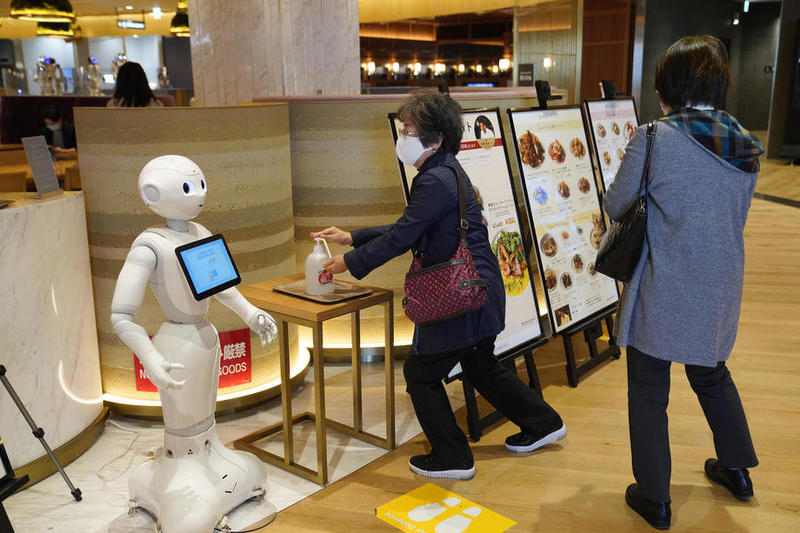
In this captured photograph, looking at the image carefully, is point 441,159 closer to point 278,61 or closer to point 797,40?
point 278,61

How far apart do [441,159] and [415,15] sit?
40.2 ft

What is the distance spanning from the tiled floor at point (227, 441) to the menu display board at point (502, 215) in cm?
54

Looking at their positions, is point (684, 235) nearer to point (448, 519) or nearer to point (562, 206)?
point (448, 519)

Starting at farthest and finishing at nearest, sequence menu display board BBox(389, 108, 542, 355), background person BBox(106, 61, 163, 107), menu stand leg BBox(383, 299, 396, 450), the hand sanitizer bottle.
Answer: background person BBox(106, 61, 163, 107)
menu display board BBox(389, 108, 542, 355)
menu stand leg BBox(383, 299, 396, 450)
the hand sanitizer bottle

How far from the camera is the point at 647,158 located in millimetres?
2375

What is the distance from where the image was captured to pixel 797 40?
1278 cm

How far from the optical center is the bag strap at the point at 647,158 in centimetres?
236

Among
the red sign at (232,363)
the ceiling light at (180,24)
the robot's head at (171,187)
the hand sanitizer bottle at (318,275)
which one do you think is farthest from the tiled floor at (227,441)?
the ceiling light at (180,24)

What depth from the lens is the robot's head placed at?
7.95 ft

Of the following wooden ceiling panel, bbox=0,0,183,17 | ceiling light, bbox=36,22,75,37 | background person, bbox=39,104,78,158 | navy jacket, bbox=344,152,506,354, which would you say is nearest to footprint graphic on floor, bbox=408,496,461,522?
navy jacket, bbox=344,152,506,354

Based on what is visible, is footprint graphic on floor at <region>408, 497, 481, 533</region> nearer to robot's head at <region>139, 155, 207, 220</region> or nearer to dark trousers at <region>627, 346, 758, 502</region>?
dark trousers at <region>627, 346, 758, 502</region>

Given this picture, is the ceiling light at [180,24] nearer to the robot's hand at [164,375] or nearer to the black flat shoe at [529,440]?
the black flat shoe at [529,440]

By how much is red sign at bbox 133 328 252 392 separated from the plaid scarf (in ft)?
7.08

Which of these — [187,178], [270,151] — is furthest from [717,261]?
[270,151]
